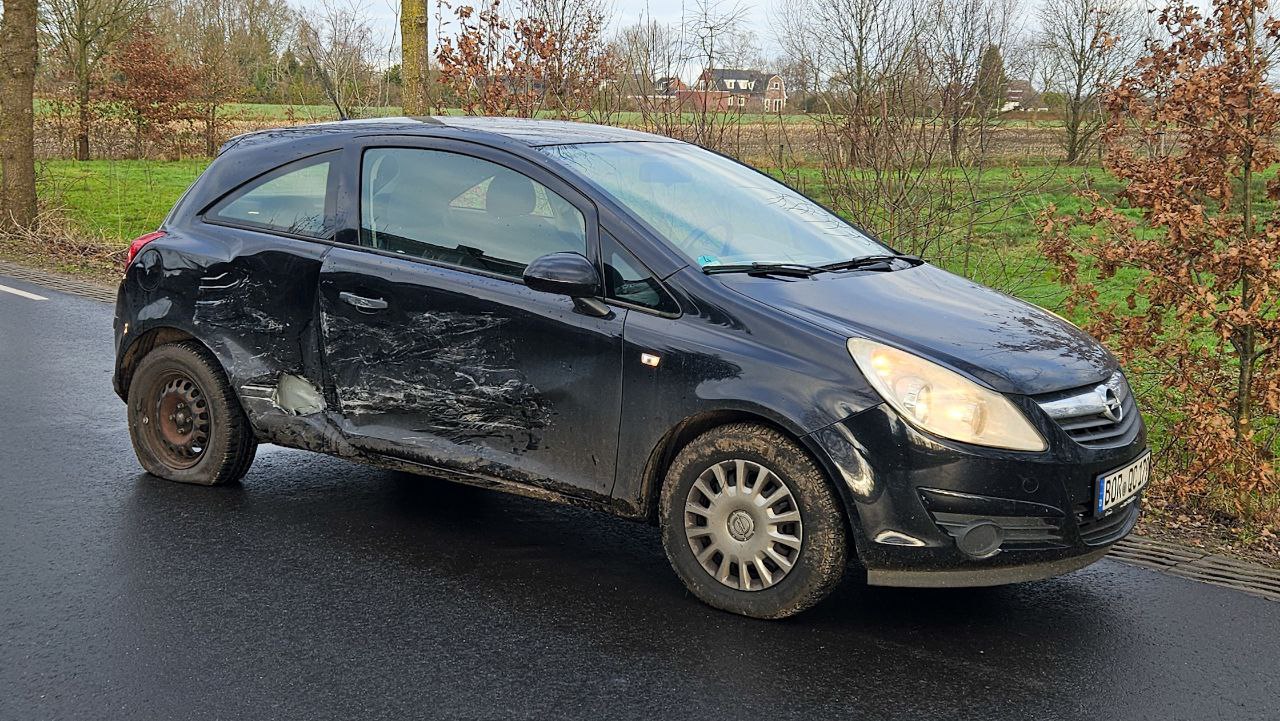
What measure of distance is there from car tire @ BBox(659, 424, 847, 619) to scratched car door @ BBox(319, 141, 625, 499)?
1.18ft

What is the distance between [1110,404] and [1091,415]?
17cm

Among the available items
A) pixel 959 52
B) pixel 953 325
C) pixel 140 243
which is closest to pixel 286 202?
pixel 140 243

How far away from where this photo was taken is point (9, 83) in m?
15.8

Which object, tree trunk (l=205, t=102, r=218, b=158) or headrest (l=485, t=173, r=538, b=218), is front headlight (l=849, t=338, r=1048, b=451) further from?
tree trunk (l=205, t=102, r=218, b=158)

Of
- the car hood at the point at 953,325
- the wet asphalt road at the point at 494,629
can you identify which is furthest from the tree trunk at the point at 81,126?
the car hood at the point at 953,325

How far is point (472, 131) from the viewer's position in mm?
5180

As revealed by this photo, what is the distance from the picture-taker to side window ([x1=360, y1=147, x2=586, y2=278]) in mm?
4805

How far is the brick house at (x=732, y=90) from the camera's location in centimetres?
994

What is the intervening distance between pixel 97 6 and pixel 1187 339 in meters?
33.9

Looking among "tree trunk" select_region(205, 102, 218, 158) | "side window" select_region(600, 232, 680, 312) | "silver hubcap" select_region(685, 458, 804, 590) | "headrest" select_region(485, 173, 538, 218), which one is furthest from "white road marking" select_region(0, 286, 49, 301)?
"tree trunk" select_region(205, 102, 218, 158)

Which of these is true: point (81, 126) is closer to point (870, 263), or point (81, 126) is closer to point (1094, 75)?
point (1094, 75)

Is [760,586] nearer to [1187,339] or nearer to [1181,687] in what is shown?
[1181,687]

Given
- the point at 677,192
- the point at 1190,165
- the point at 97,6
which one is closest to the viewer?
the point at 677,192

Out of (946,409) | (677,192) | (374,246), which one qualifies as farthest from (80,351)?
(946,409)
